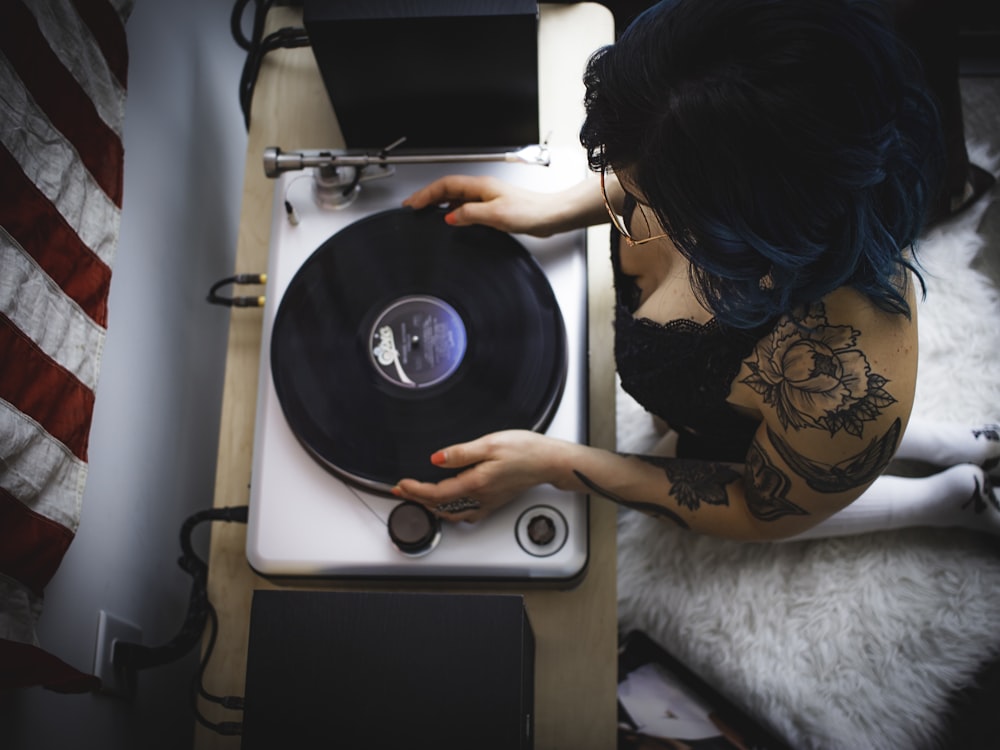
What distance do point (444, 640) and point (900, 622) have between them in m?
0.77

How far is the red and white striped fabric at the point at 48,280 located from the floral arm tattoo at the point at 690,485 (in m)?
0.56

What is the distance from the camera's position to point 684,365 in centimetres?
84

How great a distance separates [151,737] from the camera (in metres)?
1.02

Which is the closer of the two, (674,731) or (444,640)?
(444,640)

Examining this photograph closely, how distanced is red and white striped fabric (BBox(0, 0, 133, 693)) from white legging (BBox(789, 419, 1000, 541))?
91 centimetres

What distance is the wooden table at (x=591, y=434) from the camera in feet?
2.83

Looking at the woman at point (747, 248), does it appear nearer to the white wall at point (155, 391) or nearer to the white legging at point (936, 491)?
the white legging at point (936, 491)

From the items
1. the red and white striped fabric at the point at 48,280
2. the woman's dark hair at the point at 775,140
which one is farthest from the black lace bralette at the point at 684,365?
the red and white striped fabric at the point at 48,280

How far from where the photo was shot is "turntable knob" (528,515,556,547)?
828 mm

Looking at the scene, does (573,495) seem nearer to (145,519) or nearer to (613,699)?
(613,699)

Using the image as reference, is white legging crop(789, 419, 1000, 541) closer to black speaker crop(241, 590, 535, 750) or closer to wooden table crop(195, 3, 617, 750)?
wooden table crop(195, 3, 617, 750)

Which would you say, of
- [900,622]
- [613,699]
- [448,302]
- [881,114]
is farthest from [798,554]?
[881,114]

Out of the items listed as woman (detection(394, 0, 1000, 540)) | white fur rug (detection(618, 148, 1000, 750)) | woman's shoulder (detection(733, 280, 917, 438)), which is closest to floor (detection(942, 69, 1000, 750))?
white fur rug (detection(618, 148, 1000, 750))

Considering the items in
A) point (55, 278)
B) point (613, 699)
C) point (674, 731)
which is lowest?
point (674, 731)
